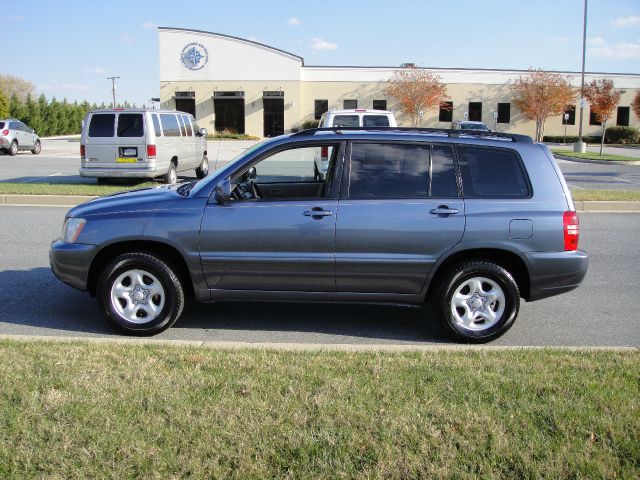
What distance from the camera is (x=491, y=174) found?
19.1 feet

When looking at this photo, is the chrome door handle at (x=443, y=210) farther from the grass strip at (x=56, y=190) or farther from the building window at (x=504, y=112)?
the building window at (x=504, y=112)

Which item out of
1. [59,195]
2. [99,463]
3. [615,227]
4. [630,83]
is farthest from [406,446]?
[630,83]

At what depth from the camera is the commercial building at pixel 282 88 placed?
5394 centimetres

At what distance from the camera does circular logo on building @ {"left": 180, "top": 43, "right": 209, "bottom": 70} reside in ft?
176

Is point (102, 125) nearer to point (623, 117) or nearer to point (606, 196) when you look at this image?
point (606, 196)

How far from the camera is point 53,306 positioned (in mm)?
6762

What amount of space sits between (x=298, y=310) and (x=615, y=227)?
25.6 ft

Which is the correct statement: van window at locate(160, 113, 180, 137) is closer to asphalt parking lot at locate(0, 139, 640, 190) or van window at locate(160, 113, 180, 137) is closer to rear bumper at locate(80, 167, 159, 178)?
rear bumper at locate(80, 167, 159, 178)

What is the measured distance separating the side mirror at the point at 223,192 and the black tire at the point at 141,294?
74 centimetres

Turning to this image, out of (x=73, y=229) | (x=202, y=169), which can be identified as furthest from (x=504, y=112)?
(x=73, y=229)

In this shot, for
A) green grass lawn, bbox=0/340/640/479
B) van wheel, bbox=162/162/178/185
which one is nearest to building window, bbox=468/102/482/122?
van wheel, bbox=162/162/178/185

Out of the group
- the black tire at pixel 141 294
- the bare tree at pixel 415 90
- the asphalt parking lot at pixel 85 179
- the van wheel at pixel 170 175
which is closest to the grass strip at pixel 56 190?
the van wheel at pixel 170 175

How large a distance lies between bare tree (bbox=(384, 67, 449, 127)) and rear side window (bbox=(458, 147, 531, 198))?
161 feet

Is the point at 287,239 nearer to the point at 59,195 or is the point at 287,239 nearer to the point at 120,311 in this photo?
the point at 120,311
